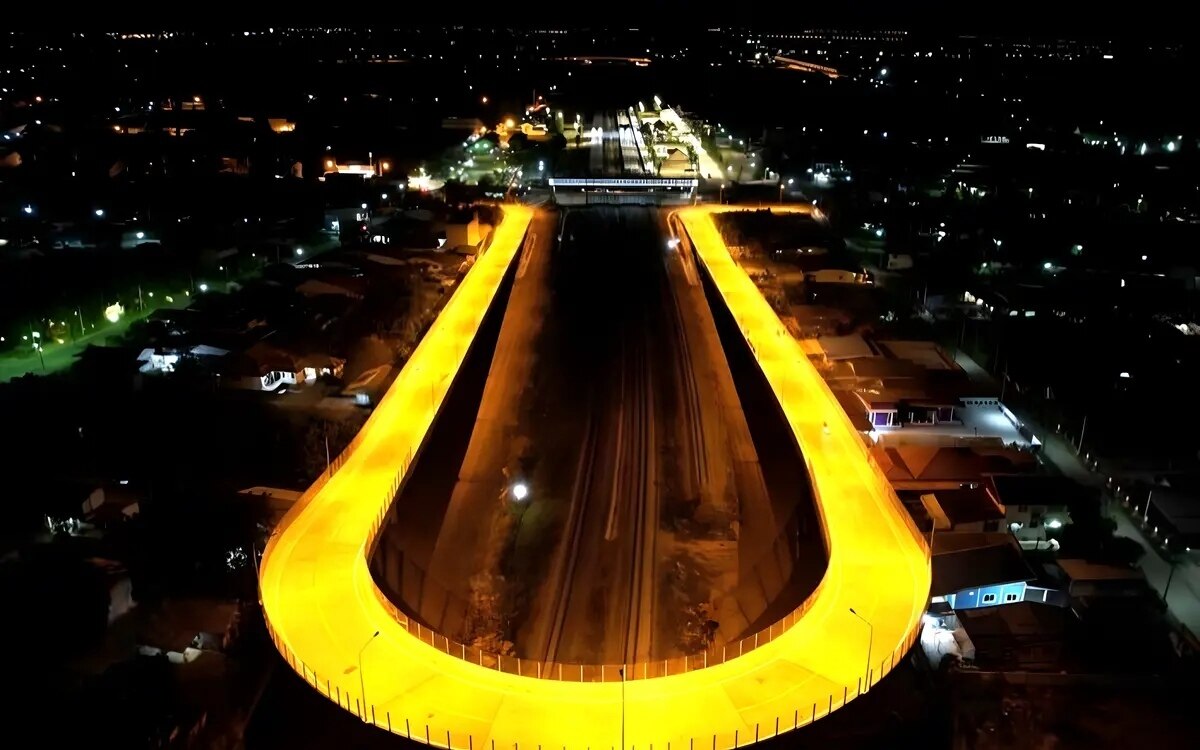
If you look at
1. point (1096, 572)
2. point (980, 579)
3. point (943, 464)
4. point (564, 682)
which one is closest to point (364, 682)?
point (564, 682)

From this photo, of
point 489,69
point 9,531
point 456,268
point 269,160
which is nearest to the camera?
point 9,531

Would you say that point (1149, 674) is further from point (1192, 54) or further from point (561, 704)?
point (1192, 54)

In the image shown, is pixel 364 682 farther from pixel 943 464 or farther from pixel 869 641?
pixel 943 464

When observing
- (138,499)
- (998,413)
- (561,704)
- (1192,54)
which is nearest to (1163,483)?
(998,413)

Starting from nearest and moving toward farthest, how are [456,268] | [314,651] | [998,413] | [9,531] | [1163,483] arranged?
Answer: [314,651]
[9,531]
[1163,483]
[998,413]
[456,268]

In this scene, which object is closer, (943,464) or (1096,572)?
(1096,572)

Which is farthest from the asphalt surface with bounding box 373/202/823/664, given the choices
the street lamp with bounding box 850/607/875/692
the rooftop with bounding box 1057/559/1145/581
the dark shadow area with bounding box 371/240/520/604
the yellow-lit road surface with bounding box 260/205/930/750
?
the rooftop with bounding box 1057/559/1145/581

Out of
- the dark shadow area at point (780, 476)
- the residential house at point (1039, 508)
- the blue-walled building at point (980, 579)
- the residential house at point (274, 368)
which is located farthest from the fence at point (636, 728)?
the residential house at point (274, 368)

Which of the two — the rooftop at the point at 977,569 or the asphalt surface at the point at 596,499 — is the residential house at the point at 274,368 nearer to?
the asphalt surface at the point at 596,499
